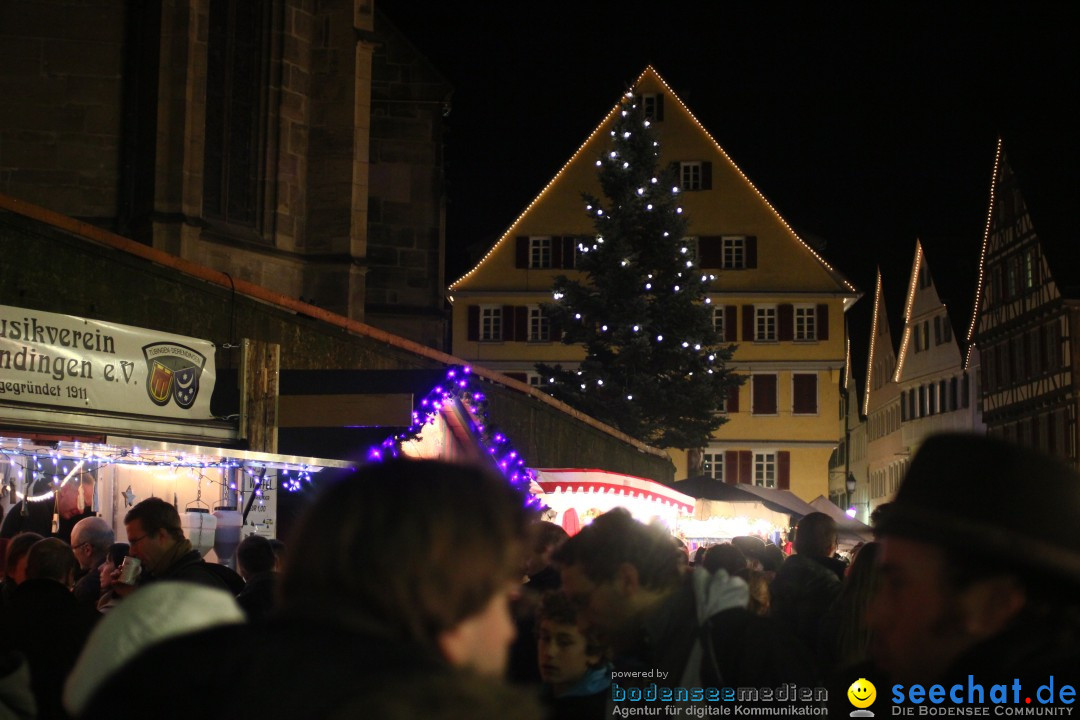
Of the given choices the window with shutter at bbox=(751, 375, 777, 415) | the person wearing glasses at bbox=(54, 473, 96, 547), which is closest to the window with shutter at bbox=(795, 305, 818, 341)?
the window with shutter at bbox=(751, 375, 777, 415)

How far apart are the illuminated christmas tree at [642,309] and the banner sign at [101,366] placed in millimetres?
28236

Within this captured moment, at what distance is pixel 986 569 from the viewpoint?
257 cm

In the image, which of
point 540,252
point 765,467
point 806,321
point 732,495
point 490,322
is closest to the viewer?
point 732,495

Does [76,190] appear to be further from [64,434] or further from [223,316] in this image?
[64,434]

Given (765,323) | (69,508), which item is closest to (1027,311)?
(765,323)

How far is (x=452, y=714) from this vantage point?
5.98 ft

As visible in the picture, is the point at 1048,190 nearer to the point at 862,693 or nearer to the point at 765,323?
the point at 765,323

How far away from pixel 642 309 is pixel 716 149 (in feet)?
50.0

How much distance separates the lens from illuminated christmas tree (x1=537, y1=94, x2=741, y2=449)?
1581 inches

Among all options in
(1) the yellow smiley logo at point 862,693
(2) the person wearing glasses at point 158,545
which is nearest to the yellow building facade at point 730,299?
(2) the person wearing glasses at point 158,545

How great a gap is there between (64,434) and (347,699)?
893cm

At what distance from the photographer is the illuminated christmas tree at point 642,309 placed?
132ft

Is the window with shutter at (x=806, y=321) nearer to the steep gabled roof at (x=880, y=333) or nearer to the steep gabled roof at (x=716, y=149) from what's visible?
the steep gabled roof at (x=716, y=149)

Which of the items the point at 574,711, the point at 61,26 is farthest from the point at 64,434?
the point at 61,26
